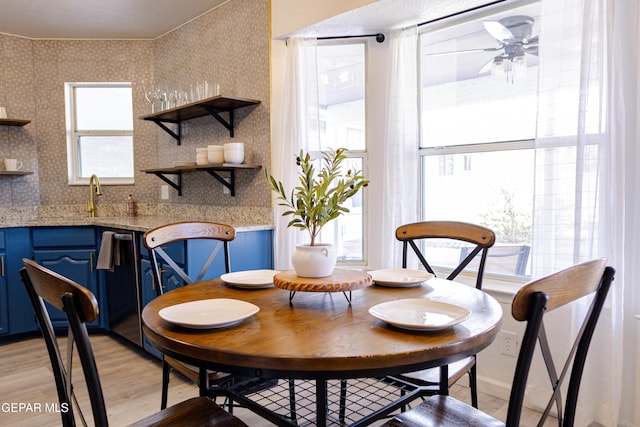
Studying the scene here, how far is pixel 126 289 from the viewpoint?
3.25 metres

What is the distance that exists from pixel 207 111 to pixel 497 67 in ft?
6.43

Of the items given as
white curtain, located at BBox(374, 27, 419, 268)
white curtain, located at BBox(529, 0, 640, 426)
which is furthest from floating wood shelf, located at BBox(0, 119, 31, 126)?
white curtain, located at BBox(529, 0, 640, 426)

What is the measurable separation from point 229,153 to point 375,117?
1020 millimetres

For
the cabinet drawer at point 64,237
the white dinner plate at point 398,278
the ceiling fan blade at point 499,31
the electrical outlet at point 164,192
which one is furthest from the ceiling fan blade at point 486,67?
the cabinet drawer at point 64,237

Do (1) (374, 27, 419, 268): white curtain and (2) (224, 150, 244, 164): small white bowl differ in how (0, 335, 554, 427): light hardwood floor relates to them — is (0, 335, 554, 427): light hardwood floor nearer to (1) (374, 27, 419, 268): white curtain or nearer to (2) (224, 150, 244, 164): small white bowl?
(1) (374, 27, 419, 268): white curtain

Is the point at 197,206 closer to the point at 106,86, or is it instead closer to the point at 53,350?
the point at 106,86

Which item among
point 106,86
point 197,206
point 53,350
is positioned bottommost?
point 53,350

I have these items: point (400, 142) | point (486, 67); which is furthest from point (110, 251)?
point (486, 67)

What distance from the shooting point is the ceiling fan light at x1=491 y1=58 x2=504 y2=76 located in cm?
250

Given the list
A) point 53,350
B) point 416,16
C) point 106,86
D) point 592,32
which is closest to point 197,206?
point 106,86

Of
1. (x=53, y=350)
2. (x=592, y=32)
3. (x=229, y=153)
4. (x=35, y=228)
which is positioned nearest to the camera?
(x=53, y=350)

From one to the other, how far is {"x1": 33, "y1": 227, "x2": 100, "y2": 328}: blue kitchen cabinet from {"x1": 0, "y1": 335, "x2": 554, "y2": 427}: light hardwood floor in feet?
1.59

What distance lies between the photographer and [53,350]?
3.96ft

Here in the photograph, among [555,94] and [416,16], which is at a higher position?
[416,16]
